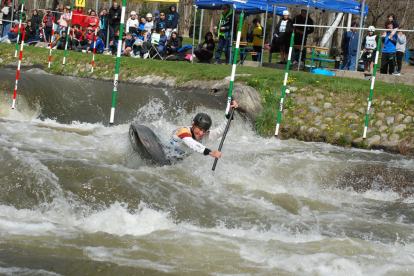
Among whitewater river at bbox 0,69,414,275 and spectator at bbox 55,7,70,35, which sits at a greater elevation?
spectator at bbox 55,7,70,35

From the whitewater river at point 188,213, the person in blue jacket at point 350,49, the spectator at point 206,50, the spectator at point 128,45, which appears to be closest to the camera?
the whitewater river at point 188,213

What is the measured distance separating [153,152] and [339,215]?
2723mm

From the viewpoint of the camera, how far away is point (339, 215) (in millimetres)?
6082

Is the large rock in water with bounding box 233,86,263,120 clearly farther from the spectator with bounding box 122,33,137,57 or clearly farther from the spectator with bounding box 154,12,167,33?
the spectator with bounding box 122,33,137,57

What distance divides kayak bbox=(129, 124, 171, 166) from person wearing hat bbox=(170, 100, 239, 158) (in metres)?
0.28

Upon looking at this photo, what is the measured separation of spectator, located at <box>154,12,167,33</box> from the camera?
1666 centimetres

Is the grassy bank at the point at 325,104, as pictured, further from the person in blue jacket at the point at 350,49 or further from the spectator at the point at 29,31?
the spectator at the point at 29,31

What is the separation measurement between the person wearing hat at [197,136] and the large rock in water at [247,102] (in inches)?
155

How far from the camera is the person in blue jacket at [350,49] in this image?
14.2 m

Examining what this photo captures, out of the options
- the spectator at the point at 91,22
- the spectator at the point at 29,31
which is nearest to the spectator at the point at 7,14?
the spectator at the point at 29,31

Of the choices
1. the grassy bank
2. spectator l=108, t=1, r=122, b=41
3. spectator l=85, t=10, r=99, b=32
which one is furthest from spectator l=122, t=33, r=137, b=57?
the grassy bank

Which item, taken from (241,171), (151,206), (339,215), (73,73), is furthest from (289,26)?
(151,206)

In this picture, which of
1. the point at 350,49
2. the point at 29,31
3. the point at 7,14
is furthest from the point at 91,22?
the point at 350,49

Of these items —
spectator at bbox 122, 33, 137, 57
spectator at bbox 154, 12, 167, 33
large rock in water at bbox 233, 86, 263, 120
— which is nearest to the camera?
large rock in water at bbox 233, 86, 263, 120
